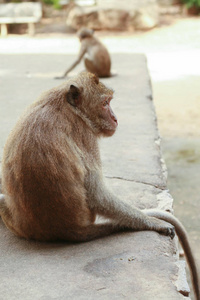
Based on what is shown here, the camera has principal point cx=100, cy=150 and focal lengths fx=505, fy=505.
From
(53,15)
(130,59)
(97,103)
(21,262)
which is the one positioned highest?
(97,103)

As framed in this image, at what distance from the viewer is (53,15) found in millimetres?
23859

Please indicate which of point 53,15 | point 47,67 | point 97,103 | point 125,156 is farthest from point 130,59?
point 53,15

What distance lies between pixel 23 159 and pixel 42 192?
225 mm

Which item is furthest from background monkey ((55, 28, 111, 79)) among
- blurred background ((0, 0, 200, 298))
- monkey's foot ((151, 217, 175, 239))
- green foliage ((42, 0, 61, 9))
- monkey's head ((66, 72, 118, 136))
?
green foliage ((42, 0, 61, 9))

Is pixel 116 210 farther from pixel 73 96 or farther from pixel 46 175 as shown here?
pixel 73 96

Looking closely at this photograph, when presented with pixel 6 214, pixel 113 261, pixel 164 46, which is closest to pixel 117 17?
pixel 164 46

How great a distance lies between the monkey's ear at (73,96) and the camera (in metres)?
3.20

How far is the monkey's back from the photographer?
2.98 meters

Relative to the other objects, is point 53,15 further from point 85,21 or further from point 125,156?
point 125,156

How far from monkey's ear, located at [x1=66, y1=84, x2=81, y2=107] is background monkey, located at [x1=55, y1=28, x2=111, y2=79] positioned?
6.14 meters

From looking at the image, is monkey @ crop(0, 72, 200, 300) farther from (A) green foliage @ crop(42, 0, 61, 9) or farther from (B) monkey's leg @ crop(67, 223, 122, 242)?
(A) green foliage @ crop(42, 0, 61, 9)

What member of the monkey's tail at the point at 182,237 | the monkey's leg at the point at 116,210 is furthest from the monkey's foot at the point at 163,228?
the monkey's tail at the point at 182,237

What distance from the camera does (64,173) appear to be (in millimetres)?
2992

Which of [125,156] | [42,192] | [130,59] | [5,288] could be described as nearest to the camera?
[5,288]
